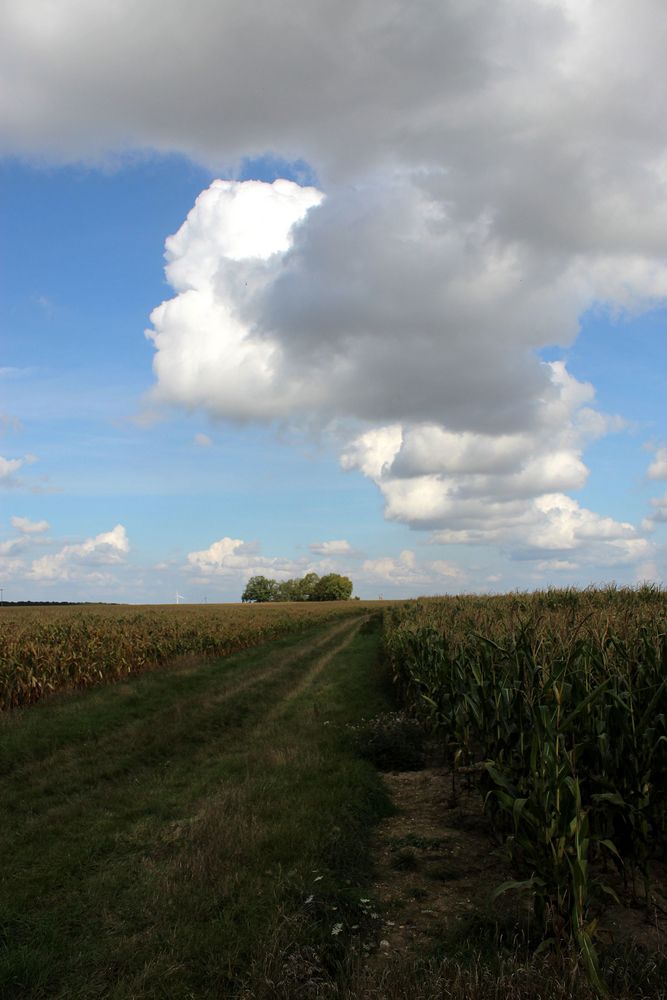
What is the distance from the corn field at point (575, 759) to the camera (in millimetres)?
4766

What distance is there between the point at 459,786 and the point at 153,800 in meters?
4.50

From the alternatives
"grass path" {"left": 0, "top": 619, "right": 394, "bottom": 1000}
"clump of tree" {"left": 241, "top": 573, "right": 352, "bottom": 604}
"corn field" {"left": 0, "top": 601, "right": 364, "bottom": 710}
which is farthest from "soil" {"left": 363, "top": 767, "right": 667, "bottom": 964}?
"clump of tree" {"left": 241, "top": 573, "right": 352, "bottom": 604}

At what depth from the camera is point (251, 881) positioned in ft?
19.4

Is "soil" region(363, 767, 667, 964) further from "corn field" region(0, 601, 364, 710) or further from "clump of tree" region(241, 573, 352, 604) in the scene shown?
"clump of tree" region(241, 573, 352, 604)

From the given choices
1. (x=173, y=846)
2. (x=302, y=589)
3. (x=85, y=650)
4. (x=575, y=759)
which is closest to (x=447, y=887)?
(x=575, y=759)

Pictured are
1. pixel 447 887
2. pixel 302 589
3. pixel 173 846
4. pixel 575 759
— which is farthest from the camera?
pixel 302 589

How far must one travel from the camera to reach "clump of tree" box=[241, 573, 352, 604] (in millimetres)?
155250

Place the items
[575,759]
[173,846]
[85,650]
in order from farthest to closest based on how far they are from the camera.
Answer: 1. [85,650]
2. [173,846]
3. [575,759]

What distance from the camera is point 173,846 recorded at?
711cm

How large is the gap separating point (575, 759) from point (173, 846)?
464 centimetres

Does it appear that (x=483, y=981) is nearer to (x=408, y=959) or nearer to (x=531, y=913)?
(x=408, y=959)

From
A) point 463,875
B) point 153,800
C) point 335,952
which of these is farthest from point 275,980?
point 153,800

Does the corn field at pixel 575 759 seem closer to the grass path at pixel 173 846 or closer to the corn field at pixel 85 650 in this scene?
the grass path at pixel 173 846

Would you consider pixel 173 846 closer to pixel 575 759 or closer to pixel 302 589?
pixel 575 759
